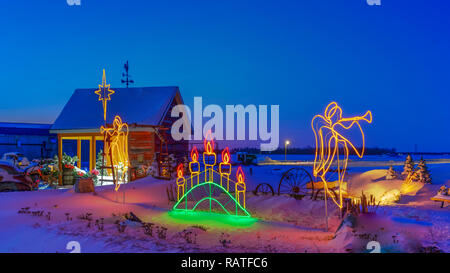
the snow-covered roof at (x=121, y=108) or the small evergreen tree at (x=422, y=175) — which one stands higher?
the snow-covered roof at (x=121, y=108)

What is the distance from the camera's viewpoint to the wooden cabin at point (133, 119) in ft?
63.5

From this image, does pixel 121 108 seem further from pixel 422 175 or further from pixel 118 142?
pixel 422 175

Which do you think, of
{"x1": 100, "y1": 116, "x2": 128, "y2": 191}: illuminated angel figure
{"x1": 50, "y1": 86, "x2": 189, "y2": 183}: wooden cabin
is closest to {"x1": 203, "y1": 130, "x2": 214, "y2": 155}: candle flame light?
{"x1": 100, "y1": 116, "x2": 128, "y2": 191}: illuminated angel figure

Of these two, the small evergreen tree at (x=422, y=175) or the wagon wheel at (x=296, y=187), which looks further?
the small evergreen tree at (x=422, y=175)

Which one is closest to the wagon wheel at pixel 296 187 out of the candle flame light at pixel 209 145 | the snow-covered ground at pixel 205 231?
the snow-covered ground at pixel 205 231

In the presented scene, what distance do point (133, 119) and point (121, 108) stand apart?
2.03 metres

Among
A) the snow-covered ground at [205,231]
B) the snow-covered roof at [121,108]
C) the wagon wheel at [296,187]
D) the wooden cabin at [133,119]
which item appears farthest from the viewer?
the snow-covered roof at [121,108]

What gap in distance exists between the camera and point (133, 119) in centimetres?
1967

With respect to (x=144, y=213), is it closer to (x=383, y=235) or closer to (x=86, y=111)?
(x=383, y=235)

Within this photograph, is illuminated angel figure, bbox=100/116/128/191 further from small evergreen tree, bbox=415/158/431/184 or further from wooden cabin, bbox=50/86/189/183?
small evergreen tree, bbox=415/158/431/184

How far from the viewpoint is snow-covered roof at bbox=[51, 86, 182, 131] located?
19.6 m

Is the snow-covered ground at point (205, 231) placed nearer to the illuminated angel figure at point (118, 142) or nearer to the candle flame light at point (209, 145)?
the illuminated angel figure at point (118, 142)

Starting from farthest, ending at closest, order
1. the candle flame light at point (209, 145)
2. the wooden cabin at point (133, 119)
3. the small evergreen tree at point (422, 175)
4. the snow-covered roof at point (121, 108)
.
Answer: the snow-covered roof at point (121, 108) < the wooden cabin at point (133, 119) < the small evergreen tree at point (422, 175) < the candle flame light at point (209, 145)
